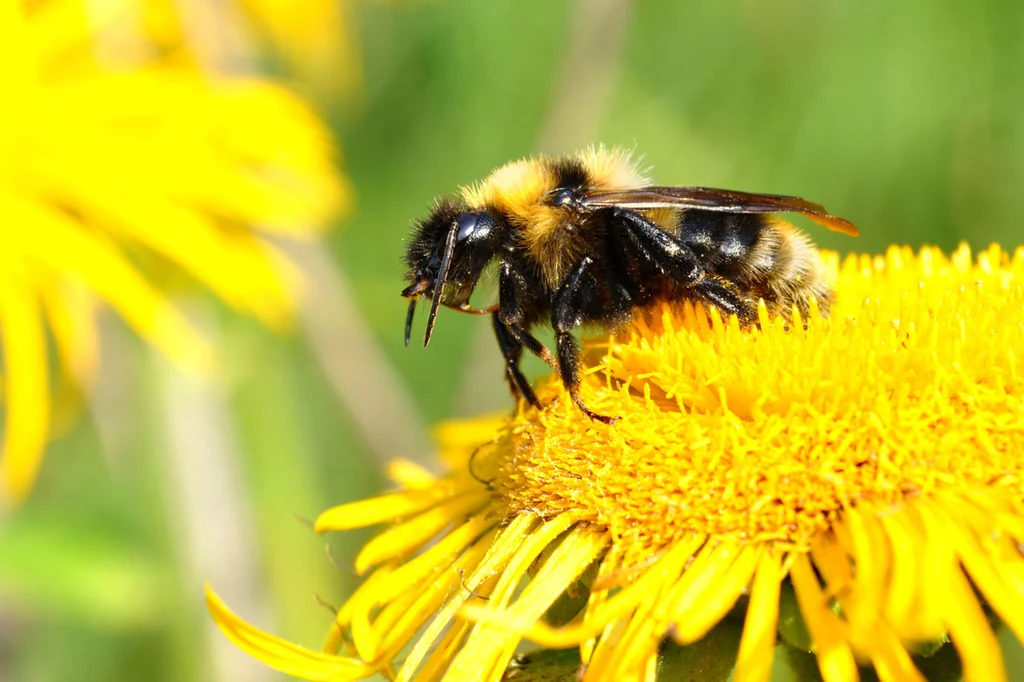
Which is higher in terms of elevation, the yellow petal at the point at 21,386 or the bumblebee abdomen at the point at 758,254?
the bumblebee abdomen at the point at 758,254

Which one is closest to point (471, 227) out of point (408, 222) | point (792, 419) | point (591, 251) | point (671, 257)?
point (591, 251)

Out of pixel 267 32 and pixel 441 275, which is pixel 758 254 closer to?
pixel 441 275

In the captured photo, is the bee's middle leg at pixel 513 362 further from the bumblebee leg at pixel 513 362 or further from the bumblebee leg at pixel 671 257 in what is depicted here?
the bumblebee leg at pixel 671 257

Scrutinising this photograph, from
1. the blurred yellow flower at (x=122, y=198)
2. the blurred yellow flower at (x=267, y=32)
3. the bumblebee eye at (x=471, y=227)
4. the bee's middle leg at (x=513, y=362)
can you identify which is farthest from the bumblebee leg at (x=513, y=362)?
the blurred yellow flower at (x=267, y=32)

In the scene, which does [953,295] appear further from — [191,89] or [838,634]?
[191,89]

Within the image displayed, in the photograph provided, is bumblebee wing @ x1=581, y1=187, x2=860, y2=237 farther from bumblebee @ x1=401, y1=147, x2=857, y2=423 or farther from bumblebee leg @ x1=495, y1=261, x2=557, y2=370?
bumblebee leg @ x1=495, y1=261, x2=557, y2=370

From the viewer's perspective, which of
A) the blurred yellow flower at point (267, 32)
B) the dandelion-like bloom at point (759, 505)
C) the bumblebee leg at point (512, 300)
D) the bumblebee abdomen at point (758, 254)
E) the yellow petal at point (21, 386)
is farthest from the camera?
the blurred yellow flower at point (267, 32)
